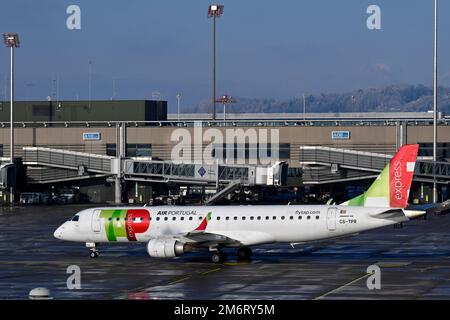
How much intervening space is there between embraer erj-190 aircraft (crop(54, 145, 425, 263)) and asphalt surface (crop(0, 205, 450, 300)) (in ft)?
4.09

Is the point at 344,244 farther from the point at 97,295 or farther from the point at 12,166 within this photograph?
the point at 12,166

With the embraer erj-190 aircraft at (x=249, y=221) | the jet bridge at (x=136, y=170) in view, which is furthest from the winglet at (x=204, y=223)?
the jet bridge at (x=136, y=170)

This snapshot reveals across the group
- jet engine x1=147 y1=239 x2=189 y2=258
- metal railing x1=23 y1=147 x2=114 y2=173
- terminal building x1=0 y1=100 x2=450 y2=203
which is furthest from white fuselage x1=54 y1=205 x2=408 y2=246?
metal railing x1=23 y1=147 x2=114 y2=173

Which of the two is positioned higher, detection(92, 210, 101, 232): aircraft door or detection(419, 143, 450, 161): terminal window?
detection(419, 143, 450, 161): terminal window

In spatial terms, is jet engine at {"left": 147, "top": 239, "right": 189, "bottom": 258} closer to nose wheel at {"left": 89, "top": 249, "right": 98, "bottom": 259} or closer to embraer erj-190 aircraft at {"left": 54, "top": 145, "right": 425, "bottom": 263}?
embraer erj-190 aircraft at {"left": 54, "top": 145, "right": 425, "bottom": 263}

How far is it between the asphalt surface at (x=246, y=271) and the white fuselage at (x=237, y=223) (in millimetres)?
1432

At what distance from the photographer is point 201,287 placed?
127ft

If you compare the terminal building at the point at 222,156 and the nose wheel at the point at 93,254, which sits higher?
the terminal building at the point at 222,156

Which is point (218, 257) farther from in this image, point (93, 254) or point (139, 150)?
point (139, 150)

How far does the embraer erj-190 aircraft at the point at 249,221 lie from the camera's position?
156 ft

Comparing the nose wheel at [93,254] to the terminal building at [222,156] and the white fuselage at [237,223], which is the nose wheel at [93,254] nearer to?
the white fuselage at [237,223]

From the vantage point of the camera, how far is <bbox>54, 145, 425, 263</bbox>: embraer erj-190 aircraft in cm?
4753

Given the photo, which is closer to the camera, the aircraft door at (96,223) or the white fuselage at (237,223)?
the white fuselage at (237,223)

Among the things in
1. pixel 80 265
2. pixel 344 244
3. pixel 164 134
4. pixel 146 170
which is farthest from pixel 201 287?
pixel 164 134
